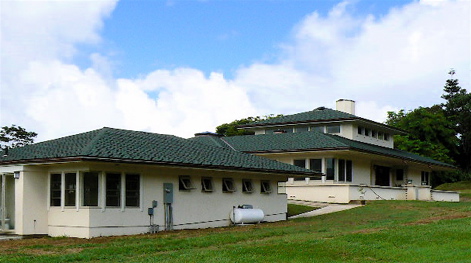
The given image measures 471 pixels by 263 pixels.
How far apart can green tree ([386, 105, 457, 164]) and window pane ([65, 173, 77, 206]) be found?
46202 mm

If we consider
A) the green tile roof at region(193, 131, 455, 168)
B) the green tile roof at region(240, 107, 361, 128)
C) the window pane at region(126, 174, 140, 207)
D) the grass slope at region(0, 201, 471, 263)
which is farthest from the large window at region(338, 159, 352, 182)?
the window pane at region(126, 174, 140, 207)

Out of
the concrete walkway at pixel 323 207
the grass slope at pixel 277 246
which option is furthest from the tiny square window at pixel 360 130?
the grass slope at pixel 277 246

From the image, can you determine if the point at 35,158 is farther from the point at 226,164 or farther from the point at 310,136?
the point at 310,136

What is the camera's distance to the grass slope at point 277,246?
1499 centimetres

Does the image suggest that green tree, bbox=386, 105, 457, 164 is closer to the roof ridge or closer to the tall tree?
the tall tree

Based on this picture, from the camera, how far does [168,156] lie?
2386 cm

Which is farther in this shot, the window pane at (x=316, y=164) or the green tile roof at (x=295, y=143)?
the window pane at (x=316, y=164)

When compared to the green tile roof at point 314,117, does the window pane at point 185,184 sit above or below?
below

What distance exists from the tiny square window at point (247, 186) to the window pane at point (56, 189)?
28.3ft

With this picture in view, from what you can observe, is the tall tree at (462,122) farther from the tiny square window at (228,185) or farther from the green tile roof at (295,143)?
the tiny square window at (228,185)

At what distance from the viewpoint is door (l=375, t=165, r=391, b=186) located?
43938 millimetres

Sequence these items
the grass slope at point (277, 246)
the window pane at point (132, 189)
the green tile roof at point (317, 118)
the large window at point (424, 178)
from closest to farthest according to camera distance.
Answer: the grass slope at point (277, 246), the window pane at point (132, 189), the green tile roof at point (317, 118), the large window at point (424, 178)

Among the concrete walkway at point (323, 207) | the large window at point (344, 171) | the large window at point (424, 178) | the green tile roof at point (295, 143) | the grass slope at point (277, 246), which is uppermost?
the green tile roof at point (295, 143)

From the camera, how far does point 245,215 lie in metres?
26.7
